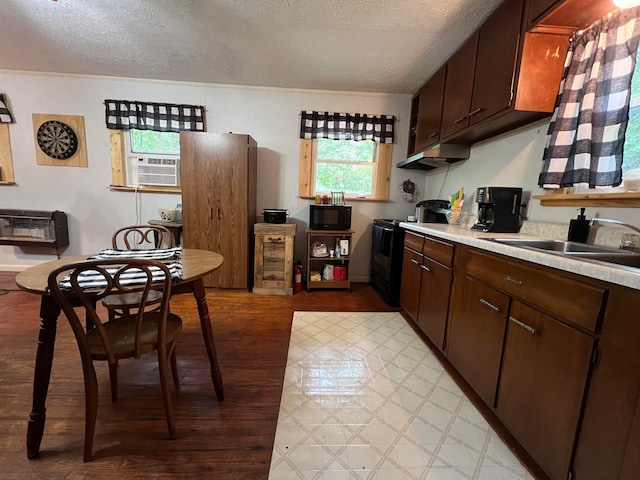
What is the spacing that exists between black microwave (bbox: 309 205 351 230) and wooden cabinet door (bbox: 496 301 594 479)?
7.00 ft

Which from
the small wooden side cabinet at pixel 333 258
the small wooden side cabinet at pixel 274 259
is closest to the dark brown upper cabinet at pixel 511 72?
the small wooden side cabinet at pixel 333 258

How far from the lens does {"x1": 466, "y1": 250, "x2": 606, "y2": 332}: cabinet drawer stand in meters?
0.88

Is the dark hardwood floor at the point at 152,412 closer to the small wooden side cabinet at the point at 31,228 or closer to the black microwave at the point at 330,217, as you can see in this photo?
the small wooden side cabinet at the point at 31,228

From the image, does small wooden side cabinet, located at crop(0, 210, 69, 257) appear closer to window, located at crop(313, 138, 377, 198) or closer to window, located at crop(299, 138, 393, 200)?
window, located at crop(299, 138, 393, 200)

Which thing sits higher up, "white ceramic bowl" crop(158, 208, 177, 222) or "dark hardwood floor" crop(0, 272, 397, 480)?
"white ceramic bowl" crop(158, 208, 177, 222)

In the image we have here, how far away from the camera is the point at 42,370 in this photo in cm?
111

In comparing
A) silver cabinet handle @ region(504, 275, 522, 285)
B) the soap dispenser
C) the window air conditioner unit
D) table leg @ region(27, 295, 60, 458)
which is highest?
the window air conditioner unit

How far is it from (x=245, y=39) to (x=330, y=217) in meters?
1.85

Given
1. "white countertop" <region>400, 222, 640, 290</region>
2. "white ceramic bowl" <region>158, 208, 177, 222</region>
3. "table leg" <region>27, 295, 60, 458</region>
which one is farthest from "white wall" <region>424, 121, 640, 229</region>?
"white ceramic bowl" <region>158, 208, 177, 222</region>

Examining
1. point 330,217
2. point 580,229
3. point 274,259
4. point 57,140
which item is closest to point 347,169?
point 330,217

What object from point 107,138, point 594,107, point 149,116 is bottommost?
point 594,107

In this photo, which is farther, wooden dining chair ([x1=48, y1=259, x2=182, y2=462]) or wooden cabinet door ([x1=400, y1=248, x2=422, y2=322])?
wooden cabinet door ([x1=400, y1=248, x2=422, y2=322])

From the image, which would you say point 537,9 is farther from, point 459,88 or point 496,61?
point 459,88

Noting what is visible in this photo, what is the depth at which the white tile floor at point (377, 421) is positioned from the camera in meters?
1.12
